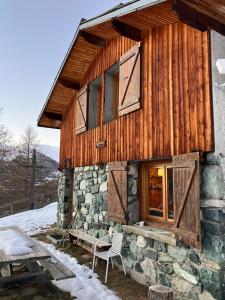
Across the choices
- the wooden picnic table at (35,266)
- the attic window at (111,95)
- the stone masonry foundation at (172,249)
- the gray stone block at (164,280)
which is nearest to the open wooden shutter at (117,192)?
the stone masonry foundation at (172,249)

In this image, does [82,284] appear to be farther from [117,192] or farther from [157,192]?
[157,192]

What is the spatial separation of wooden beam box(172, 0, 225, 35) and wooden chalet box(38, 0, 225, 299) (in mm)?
14

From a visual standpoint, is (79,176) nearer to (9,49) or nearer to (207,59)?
(207,59)

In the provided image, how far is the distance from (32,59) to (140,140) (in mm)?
15737

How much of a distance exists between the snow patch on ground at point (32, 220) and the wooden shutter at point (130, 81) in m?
6.31

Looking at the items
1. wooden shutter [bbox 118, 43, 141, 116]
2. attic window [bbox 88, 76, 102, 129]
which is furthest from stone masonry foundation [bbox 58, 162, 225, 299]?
attic window [bbox 88, 76, 102, 129]

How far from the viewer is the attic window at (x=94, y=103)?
25.7 ft

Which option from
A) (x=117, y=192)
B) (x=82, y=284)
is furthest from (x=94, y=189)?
(x=82, y=284)

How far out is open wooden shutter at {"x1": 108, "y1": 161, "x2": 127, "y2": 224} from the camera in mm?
5629

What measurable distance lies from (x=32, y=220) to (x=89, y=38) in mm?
7980

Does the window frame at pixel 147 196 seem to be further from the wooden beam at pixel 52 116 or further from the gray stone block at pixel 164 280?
the wooden beam at pixel 52 116

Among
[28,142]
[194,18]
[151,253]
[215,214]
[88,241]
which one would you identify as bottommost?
[88,241]

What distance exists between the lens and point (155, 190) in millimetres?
5395

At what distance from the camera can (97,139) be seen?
714cm
